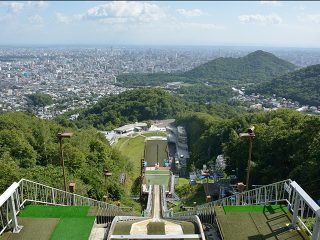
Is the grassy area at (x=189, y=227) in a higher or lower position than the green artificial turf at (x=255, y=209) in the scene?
lower

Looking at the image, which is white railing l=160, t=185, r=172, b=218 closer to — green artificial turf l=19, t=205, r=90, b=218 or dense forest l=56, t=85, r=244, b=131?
green artificial turf l=19, t=205, r=90, b=218

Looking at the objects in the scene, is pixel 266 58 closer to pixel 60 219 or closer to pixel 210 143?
pixel 210 143

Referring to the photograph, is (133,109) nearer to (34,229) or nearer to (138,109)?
(138,109)

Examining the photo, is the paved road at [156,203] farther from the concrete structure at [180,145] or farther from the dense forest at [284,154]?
the concrete structure at [180,145]

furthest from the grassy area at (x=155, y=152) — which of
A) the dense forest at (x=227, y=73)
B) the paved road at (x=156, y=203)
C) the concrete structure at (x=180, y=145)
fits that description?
the dense forest at (x=227, y=73)

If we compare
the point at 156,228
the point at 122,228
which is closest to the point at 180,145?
the point at 122,228
